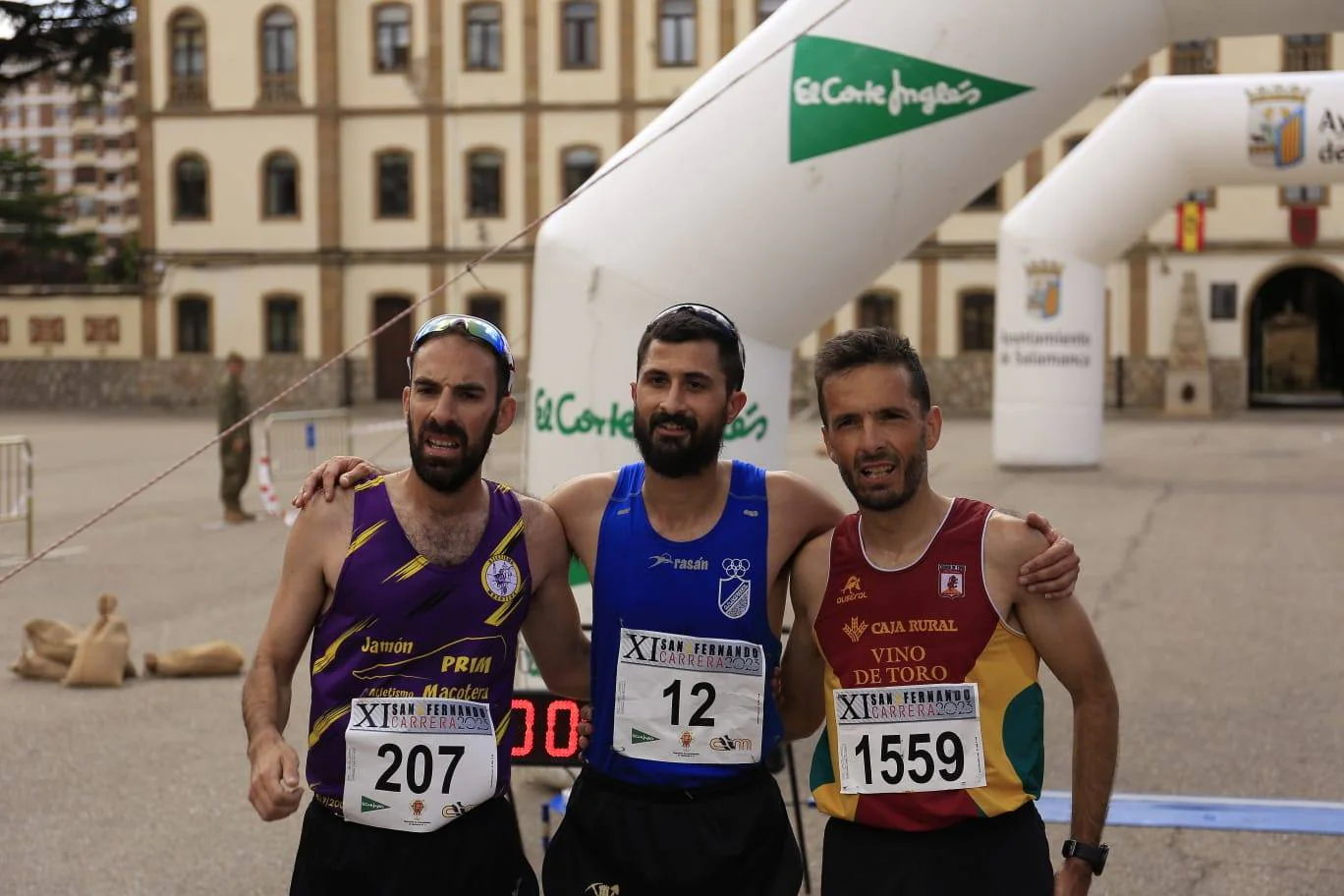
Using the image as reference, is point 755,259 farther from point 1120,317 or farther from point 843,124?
point 1120,317

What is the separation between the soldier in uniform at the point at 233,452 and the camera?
1540 centimetres

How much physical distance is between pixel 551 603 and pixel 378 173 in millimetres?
38400

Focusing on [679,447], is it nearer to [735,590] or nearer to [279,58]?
[735,590]

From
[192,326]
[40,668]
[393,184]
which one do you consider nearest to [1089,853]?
[40,668]

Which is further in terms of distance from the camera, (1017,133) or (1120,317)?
(1120,317)

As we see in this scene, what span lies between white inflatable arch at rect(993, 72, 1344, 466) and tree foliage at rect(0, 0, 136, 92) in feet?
91.0

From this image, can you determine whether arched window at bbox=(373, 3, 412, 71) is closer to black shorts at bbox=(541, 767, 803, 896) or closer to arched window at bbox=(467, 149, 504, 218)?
arched window at bbox=(467, 149, 504, 218)

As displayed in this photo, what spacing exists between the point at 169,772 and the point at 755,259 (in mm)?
3271

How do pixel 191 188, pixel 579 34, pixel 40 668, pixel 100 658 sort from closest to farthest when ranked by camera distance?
pixel 100 658 < pixel 40 668 < pixel 579 34 < pixel 191 188

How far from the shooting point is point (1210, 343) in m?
37.1

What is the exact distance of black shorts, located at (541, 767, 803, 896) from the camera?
3.16 m

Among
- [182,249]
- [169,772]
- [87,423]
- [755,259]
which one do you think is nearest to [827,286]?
[755,259]

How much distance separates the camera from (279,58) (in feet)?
131

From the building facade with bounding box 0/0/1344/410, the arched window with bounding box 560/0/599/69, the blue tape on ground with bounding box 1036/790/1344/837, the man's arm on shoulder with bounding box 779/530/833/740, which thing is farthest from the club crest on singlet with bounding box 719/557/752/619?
the arched window with bounding box 560/0/599/69
